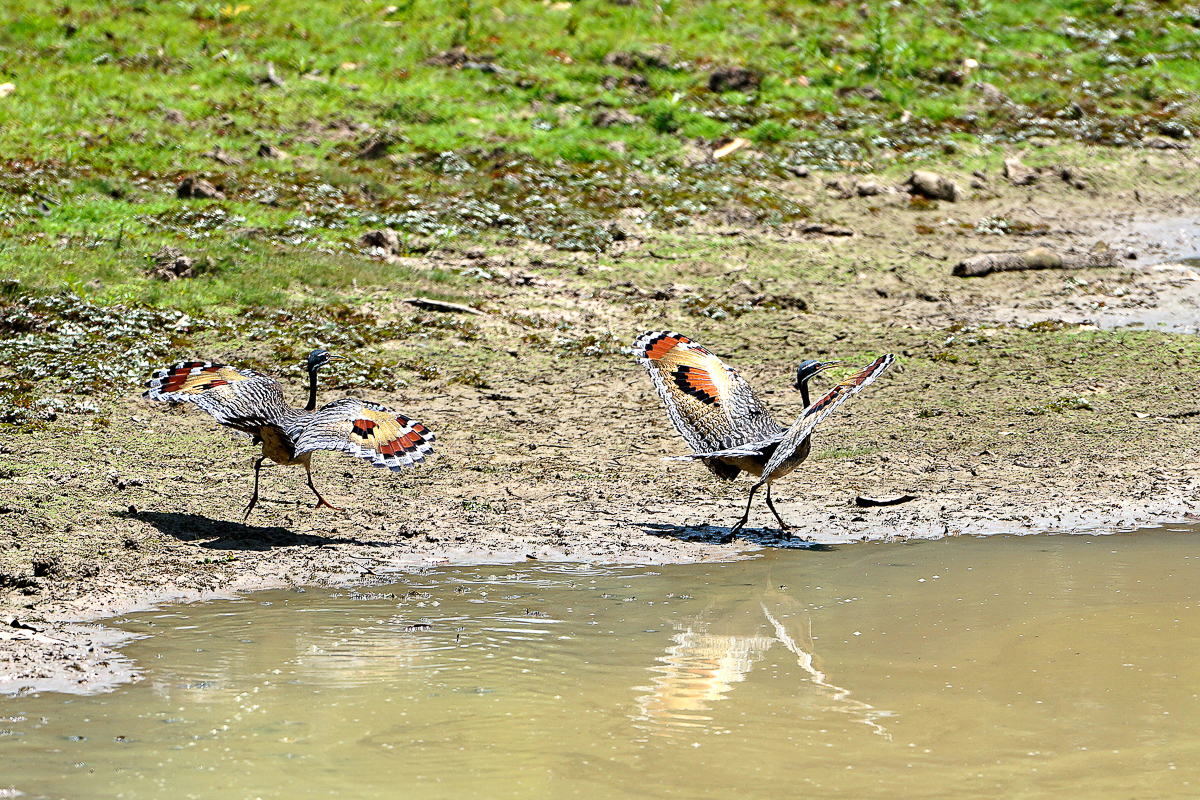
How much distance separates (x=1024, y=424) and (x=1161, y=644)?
12.7 ft

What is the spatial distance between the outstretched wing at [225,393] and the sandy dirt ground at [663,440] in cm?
74

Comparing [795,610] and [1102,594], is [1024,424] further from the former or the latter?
[795,610]

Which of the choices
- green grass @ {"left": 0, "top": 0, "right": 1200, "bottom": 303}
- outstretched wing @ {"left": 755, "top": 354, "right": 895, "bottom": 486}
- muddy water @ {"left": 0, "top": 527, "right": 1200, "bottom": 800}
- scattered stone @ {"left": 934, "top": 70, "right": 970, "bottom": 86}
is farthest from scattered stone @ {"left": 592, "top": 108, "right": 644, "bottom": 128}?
muddy water @ {"left": 0, "top": 527, "right": 1200, "bottom": 800}

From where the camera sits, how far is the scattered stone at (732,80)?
17812 mm

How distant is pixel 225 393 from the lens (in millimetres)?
7840

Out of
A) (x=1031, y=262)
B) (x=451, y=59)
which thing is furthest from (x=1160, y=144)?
(x=451, y=59)

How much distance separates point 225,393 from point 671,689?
11.9 ft

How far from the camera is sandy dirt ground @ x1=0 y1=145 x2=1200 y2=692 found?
24.8 ft

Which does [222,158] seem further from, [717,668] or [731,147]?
[717,668]

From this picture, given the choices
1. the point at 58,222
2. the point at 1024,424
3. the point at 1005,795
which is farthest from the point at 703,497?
the point at 58,222

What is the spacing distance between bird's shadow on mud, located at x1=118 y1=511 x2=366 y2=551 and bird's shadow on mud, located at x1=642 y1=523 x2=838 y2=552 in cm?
194

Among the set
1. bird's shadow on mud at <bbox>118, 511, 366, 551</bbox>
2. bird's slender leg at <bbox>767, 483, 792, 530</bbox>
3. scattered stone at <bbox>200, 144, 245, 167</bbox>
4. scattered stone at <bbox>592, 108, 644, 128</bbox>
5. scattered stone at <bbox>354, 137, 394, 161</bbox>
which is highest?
scattered stone at <bbox>592, 108, 644, 128</bbox>

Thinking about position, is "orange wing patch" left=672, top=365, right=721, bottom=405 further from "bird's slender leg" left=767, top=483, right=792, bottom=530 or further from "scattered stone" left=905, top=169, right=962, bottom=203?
"scattered stone" left=905, top=169, right=962, bottom=203

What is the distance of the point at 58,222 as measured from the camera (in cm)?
1270
